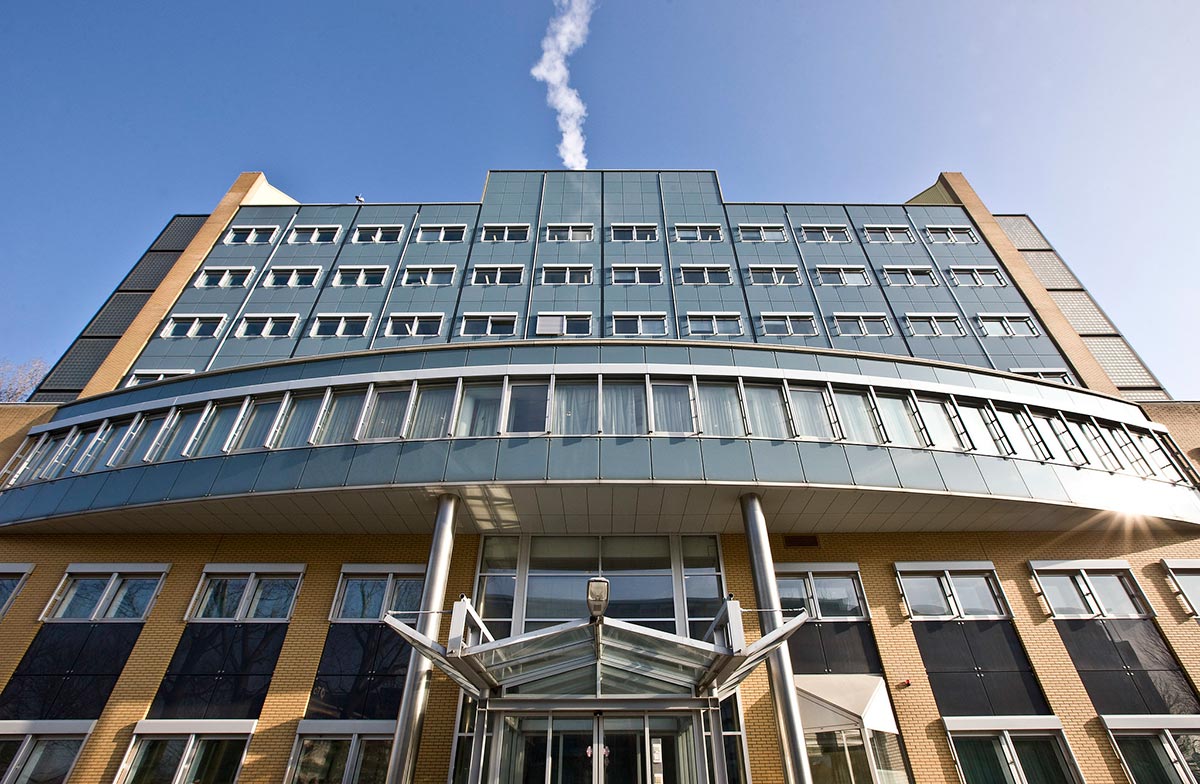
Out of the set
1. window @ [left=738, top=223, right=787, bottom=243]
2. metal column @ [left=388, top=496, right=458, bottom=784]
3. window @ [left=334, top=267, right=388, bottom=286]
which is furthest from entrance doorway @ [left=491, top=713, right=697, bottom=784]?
window @ [left=738, top=223, right=787, bottom=243]

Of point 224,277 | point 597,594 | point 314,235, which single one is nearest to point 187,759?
point 597,594

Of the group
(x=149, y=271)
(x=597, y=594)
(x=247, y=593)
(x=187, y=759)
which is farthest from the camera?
(x=149, y=271)

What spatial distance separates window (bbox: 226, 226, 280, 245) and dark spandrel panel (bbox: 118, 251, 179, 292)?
239cm

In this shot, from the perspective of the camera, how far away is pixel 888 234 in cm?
2523

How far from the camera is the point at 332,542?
1381 cm

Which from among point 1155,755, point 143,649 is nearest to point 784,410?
point 1155,755

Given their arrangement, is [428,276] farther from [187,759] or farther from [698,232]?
[187,759]

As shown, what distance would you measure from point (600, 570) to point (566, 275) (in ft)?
42.5

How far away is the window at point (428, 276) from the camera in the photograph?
22250mm

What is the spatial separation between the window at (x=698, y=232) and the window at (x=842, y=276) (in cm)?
471

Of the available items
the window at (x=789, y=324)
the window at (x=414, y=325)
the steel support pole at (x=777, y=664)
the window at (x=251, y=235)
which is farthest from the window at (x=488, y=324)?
the steel support pole at (x=777, y=664)

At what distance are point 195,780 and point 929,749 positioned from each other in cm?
1510

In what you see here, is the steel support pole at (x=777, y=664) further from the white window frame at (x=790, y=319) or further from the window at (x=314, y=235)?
the window at (x=314, y=235)

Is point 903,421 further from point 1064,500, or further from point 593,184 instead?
point 593,184
